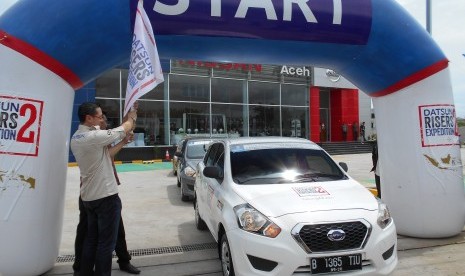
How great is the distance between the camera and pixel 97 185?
414 cm

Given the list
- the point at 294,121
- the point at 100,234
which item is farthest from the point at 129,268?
the point at 294,121

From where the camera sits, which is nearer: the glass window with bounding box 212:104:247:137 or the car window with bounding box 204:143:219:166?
the car window with bounding box 204:143:219:166

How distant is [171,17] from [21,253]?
3.37 m

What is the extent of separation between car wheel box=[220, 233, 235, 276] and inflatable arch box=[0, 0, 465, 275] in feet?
7.02

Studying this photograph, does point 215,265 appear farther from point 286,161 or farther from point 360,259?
point 360,259

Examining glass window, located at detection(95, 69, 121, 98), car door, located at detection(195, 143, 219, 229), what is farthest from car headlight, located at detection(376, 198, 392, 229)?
glass window, located at detection(95, 69, 121, 98)

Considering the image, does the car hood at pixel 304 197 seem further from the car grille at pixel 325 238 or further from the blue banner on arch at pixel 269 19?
the blue banner on arch at pixel 269 19

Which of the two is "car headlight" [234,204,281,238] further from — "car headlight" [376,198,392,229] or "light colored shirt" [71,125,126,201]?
"light colored shirt" [71,125,126,201]

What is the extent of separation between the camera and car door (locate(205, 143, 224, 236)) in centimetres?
480

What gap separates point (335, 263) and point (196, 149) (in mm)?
7375

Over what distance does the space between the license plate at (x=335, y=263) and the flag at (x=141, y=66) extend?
2.47m

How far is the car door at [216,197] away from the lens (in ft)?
15.7

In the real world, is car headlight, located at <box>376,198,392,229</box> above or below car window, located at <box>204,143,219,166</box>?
below

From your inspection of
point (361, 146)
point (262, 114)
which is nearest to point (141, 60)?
point (262, 114)
